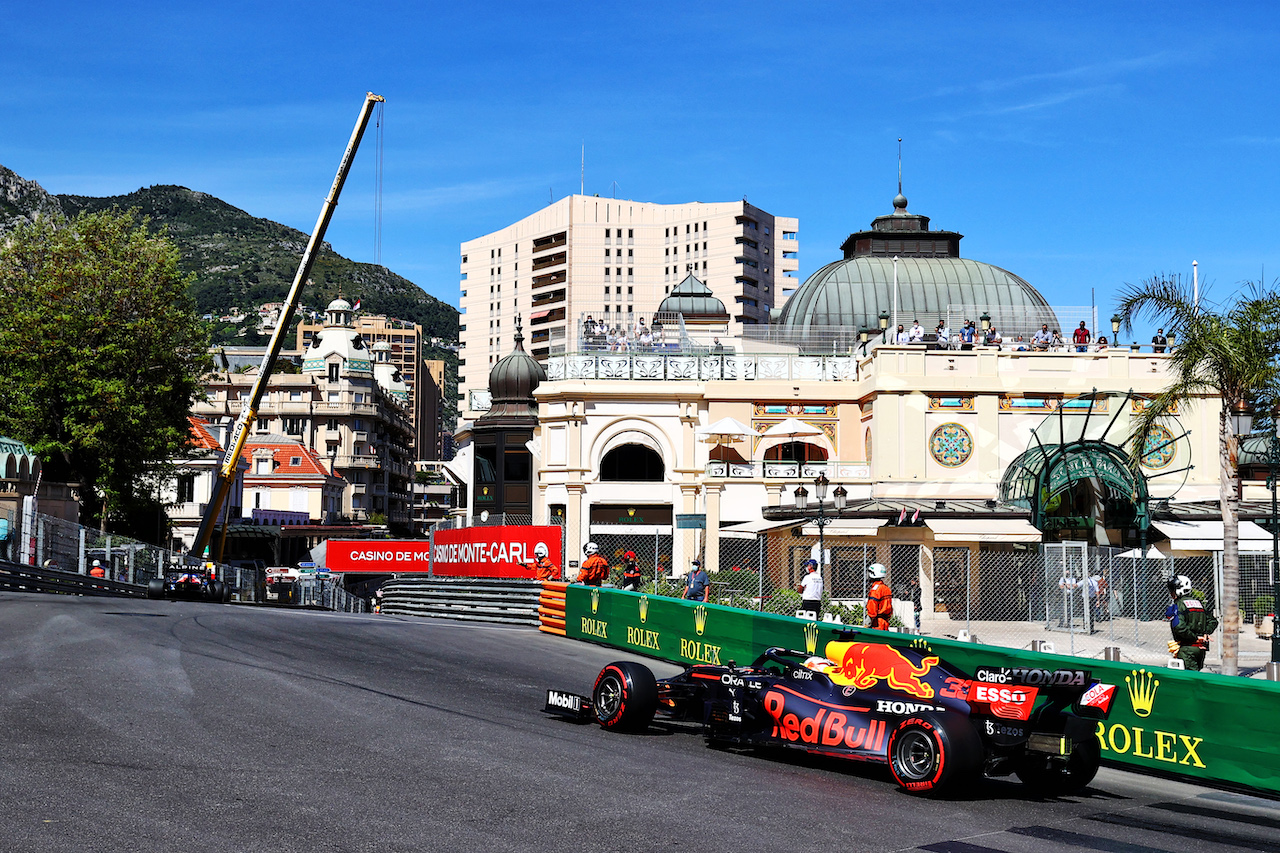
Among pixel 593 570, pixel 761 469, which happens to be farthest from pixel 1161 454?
pixel 593 570

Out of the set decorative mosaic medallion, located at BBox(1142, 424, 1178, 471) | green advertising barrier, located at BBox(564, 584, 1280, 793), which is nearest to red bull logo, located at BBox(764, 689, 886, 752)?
green advertising barrier, located at BBox(564, 584, 1280, 793)

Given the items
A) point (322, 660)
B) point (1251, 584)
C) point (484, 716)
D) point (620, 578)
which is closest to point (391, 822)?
point (484, 716)

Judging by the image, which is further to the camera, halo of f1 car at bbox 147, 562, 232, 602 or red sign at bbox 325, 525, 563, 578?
halo of f1 car at bbox 147, 562, 232, 602

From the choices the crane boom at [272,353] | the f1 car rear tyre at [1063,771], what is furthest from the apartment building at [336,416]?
the f1 car rear tyre at [1063,771]

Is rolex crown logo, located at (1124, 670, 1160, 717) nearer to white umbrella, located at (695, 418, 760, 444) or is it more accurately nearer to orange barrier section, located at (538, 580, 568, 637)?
orange barrier section, located at (538, 580, 568, 637)

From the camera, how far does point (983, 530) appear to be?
37094 mm

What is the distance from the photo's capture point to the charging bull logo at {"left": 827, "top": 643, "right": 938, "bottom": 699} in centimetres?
1142

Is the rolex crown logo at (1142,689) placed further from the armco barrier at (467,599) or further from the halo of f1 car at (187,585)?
the halo of f1 car at (187,585)

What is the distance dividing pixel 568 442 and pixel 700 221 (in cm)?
8897

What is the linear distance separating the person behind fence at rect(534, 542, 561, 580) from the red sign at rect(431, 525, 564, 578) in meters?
0.09

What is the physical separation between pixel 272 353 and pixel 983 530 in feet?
83.8

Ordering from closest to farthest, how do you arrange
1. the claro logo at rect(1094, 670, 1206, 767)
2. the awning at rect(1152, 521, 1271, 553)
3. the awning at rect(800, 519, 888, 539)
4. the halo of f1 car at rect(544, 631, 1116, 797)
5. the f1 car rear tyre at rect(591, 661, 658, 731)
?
1. the halo of f1 car at rect(544, 631, 1116, 797)
2. the claro logo at rect(1094, 670, 1206, 767)
3. the f1 car rear tyre at rect(591, 661, 658, 731)
4. the awning at rect(1152, 521, 1271, 553)
5. the awning at rect(800, 519, 888, 539)

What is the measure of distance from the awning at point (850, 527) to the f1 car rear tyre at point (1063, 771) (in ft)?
86.9

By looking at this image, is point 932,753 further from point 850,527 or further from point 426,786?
point 850,527
